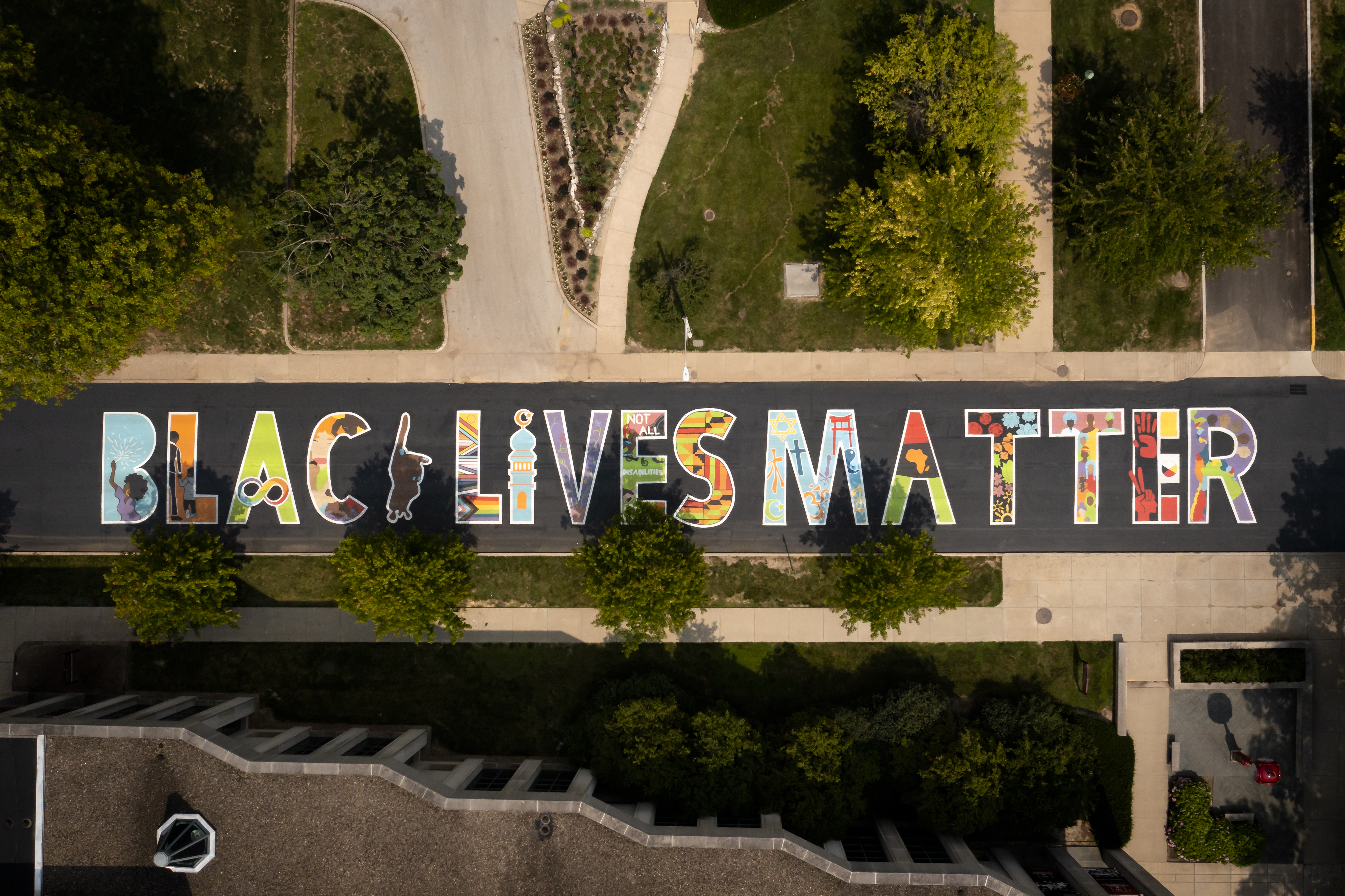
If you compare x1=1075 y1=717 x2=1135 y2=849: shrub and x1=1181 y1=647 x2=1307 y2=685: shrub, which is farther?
x1=1181 y1=647 x2=1307 y2=685: shrub

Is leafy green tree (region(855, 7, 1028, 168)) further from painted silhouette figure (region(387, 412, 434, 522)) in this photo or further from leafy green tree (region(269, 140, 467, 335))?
painted silhouette figure (region(387, 412, 434, 522))

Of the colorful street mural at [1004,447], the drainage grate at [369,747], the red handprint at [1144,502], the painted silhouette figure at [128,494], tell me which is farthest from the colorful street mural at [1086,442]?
the painted silhouette figure at [128,494]

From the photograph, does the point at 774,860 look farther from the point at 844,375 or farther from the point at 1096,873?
the point at 844,375

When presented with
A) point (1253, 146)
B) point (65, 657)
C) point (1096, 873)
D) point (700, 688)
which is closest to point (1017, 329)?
point (1253, 146)

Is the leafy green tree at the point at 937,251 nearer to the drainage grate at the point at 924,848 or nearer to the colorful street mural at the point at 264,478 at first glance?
the drainage grate at the point at 924,848

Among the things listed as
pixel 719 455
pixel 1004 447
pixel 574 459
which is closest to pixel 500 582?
pixel 574 459

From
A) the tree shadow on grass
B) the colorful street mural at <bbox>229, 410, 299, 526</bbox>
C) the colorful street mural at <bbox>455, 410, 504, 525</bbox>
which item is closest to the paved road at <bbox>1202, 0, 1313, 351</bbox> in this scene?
the colorful street mural at <bbox>455, 410, 504, 525</bbox>

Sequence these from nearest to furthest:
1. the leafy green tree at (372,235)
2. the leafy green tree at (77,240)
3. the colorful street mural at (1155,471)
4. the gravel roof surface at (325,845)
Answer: the leafy green tree at (77,240), the gravel roof surface at (325,845), the leafy green tree at (372,235), the colorful street mural at (1155,471)
